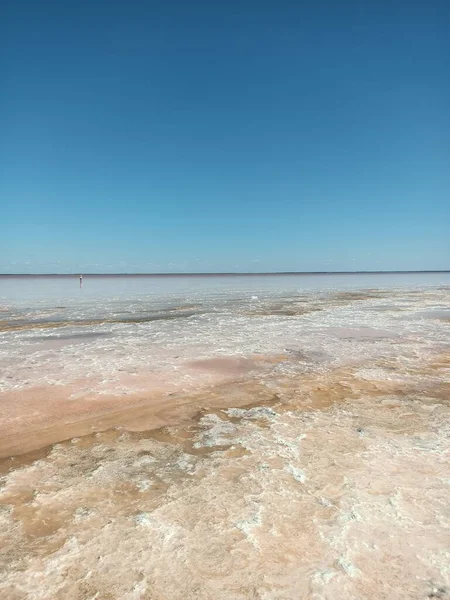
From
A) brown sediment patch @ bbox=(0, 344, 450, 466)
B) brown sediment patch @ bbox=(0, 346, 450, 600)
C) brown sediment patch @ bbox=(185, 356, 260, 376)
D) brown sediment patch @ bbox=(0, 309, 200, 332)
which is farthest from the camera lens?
brown sediment patch @ bbox=(0, 309, 200, 332)

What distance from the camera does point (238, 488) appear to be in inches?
104

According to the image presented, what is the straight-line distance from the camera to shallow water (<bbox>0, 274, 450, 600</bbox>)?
1.87 meters

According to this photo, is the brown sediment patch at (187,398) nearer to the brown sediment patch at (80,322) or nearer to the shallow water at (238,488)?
the shallow water at (238,488)

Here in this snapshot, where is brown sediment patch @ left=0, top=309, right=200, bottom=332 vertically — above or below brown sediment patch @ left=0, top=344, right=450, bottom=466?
above

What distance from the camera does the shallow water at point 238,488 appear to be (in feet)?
6.13

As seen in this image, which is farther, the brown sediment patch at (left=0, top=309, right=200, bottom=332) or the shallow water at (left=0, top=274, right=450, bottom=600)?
the brown sediment patch at (left=0, top=309, right=200, bottom=332)

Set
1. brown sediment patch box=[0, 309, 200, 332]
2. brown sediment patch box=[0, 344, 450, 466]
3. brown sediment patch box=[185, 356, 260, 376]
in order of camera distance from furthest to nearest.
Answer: brown sediment patch box=[0, 309, 200, 332] → brown sediment patch box=[185, 356, 260, 376] → brown sediment patch box=[0, 344, 450, 466]

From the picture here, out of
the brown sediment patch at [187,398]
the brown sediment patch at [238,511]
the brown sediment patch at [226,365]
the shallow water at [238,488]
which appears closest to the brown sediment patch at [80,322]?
the shallow water at [238,488]

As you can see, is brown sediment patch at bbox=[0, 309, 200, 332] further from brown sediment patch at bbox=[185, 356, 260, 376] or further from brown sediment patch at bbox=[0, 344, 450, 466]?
brown sediment patch at bbox=[0, 344, 450, 466]

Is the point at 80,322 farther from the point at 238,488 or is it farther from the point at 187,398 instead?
the point at 238,488

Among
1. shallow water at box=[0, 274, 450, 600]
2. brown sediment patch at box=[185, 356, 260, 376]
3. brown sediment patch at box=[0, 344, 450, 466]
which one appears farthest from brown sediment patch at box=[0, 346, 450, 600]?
brown sediment patch at box=[185, 356, 260, 376]

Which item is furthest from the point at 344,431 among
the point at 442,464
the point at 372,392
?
the point at 372,392

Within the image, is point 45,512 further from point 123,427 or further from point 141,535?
point 123,427

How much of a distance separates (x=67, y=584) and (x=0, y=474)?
4.54 feet
